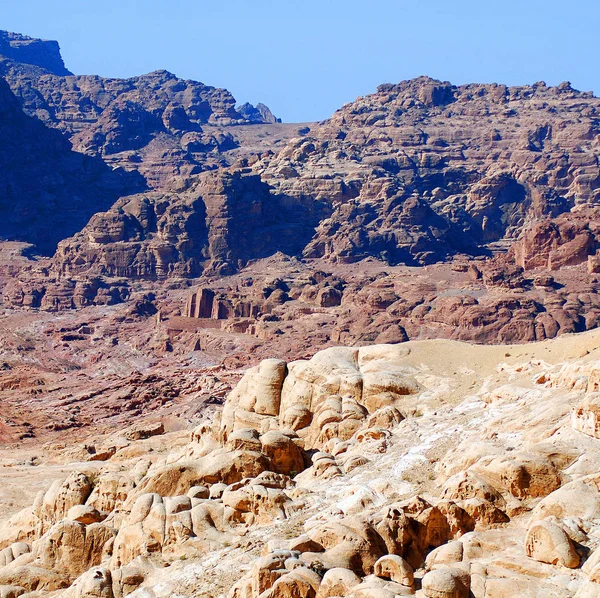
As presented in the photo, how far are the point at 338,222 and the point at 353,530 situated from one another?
124086mm

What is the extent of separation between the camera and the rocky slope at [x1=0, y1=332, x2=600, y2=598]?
89.9 feet

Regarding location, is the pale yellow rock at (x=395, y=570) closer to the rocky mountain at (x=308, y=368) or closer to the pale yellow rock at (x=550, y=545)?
the rocky mountain at (x=308, y=368)

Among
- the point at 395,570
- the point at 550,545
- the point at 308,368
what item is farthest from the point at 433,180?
the point at 550,545

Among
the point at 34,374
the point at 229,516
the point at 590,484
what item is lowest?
the point at 34,374

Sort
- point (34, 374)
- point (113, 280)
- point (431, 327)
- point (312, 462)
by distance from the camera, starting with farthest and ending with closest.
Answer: point (113, 280)
point (431, 327)
point (34, 374)
point (312, 462)

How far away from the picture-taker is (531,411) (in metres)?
36.8

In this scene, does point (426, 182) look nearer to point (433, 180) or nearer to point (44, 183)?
point (433, 180)

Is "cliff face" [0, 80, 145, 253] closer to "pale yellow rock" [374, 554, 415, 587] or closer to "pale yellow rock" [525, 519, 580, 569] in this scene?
"pale yellow rock" [374, 554, 415, 587]

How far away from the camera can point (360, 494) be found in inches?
1305

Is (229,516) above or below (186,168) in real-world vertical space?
below


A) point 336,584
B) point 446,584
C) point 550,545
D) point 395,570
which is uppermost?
point 550,545

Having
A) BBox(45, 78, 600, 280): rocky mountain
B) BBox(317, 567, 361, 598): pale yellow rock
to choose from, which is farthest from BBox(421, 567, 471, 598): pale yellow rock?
BBox(45, 78, 600, 280): rocky mountain

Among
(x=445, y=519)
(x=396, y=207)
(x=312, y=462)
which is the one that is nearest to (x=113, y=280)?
Answer: (x=396, y=207)

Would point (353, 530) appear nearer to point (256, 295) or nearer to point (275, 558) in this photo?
point (275, 558)
